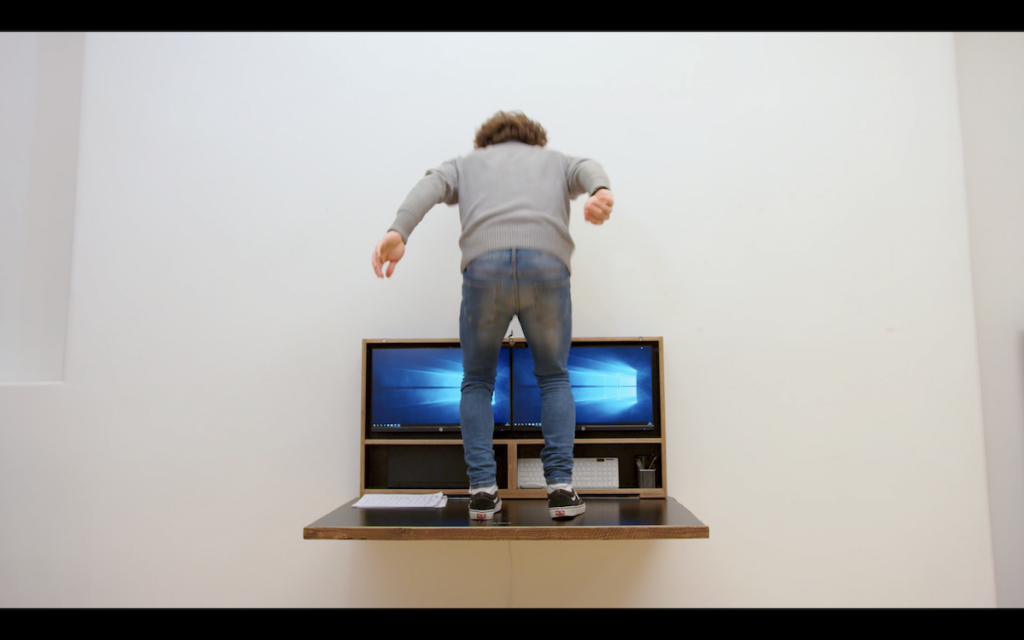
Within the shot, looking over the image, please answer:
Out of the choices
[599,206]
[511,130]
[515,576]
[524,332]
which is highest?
[511,130]

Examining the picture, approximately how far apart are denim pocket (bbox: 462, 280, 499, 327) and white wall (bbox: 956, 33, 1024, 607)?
223cm

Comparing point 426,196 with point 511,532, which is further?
point 426,196

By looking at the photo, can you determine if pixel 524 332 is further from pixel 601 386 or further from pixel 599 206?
pixel 601 386

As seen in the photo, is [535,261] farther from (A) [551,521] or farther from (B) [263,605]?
(B) [263,605]

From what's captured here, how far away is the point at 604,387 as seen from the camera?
7.95 ft

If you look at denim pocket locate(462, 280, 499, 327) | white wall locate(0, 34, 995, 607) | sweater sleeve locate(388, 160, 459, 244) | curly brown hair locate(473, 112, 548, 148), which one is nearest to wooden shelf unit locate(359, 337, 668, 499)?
white wall locate(0, 34, 995, 607)

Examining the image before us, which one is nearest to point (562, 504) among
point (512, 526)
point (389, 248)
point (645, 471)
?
point (512, 526)

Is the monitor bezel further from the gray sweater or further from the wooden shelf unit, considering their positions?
the gray sweater

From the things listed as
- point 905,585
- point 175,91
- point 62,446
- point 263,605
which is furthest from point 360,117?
point 905,585

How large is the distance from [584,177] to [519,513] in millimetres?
1115

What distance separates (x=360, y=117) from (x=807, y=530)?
2622mm

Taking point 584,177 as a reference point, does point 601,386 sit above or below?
below

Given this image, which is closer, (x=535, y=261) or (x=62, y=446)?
(x=535, y=261)

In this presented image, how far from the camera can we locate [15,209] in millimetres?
2902
